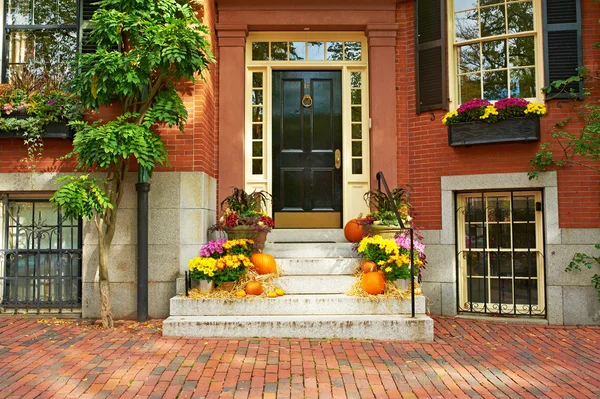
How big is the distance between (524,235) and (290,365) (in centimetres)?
375

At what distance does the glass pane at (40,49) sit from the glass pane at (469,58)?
519 centimetres

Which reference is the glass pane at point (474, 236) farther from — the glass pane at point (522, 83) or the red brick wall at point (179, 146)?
the red brick wall at point (179, 146)

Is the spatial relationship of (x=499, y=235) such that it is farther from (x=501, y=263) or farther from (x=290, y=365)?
(x=290, y=365)

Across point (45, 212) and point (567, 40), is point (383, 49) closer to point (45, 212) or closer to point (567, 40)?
point (567, 40)

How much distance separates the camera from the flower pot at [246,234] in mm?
5879

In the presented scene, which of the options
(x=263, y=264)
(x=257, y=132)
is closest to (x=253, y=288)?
(x=263, y=264)

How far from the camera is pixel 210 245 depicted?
561 centimetres

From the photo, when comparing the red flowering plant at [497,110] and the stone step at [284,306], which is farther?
the red flowering plant at [497,110]

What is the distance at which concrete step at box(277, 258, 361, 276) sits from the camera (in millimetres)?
5906

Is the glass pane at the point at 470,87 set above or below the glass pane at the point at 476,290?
above

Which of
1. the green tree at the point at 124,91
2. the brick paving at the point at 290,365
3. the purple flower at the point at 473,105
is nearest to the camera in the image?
the brick paving at the point at 290,365

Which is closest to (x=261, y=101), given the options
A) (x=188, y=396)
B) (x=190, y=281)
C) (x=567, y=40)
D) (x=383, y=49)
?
(x=383, y=49)

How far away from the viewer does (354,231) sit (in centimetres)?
643

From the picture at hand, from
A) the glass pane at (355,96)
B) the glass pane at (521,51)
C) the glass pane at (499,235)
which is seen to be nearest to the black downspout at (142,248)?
the glass pane at (355,96)
